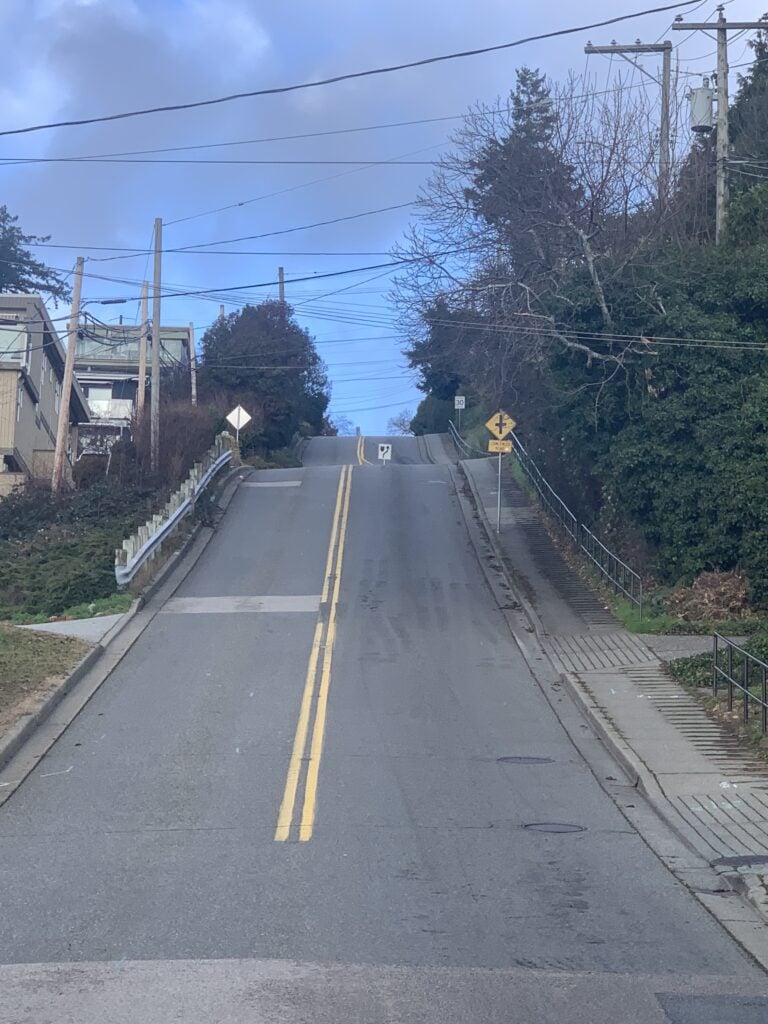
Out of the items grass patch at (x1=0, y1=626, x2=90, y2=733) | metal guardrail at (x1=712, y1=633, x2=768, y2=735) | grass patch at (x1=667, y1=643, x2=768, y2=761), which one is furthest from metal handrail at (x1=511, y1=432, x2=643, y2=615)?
grass patch at (x1=0, y1=626, x2=90, y2=733)

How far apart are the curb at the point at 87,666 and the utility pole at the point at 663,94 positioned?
544 inches

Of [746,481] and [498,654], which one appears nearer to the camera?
[498,654]

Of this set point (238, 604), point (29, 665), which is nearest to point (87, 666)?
point (29, 665)

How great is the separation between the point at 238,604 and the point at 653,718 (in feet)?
33.1

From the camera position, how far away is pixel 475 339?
31109 mm

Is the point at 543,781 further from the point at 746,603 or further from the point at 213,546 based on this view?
the point at 213,546

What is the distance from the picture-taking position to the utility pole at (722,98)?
24938 millimetres

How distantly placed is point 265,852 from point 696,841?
3663mm

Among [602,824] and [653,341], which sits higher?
[653,341]

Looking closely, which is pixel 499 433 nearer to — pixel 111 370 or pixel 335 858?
pixel 335 858

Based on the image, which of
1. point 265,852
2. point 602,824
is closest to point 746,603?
point 602,824

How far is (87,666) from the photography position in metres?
18.1

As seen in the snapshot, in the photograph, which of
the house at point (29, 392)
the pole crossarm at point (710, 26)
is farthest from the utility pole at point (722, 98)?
the house at point (29, 392)

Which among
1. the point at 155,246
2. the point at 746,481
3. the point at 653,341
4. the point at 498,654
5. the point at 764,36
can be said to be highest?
the point at 764,36
